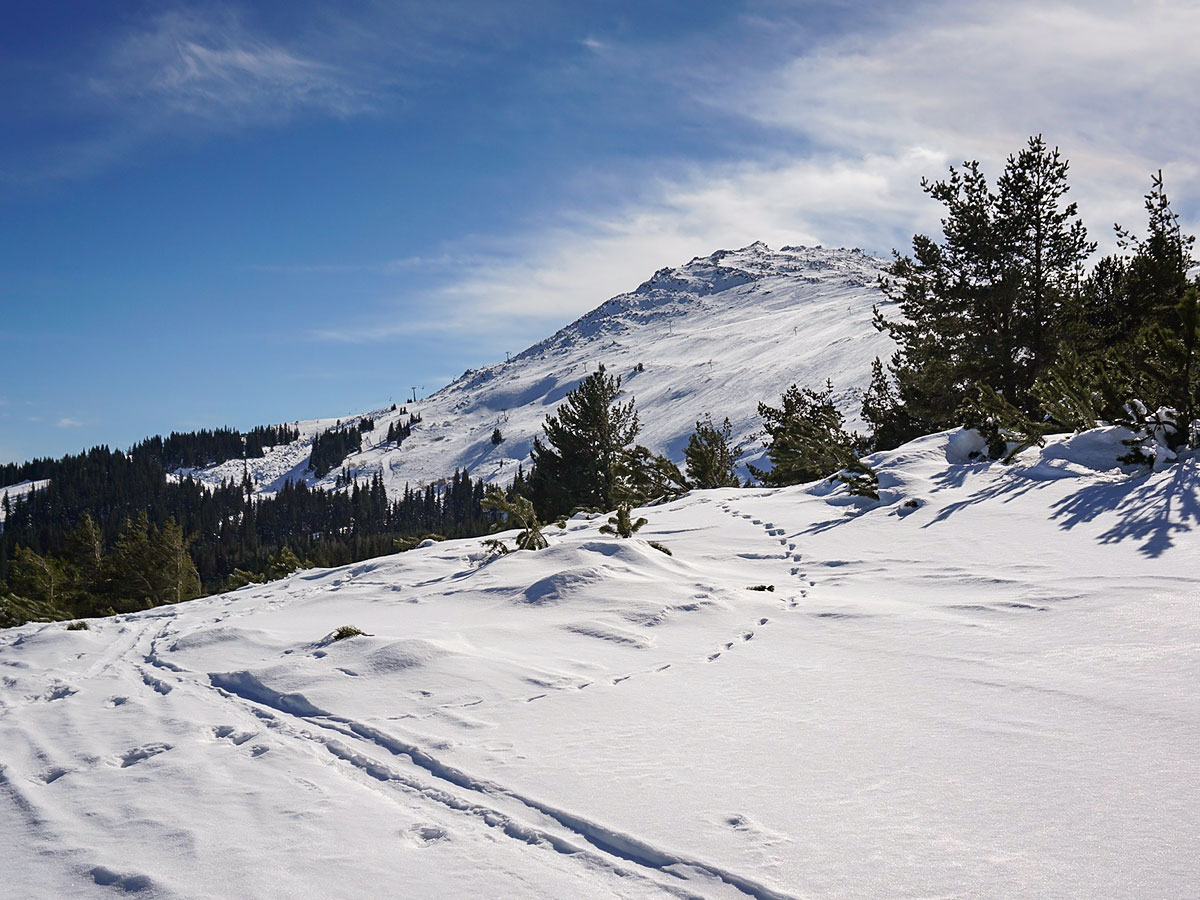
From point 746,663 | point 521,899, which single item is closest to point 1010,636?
point 746,663

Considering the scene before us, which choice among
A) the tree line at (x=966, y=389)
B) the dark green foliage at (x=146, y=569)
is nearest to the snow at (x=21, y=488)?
the dark green foliage at (x=146, y=569)

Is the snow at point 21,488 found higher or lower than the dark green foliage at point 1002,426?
higher

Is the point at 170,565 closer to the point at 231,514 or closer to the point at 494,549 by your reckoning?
the point at 494,549

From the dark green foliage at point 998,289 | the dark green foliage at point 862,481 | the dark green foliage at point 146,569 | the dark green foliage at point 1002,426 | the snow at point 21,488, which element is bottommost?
the dark green foliage at point 146,569

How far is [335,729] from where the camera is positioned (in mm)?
4246

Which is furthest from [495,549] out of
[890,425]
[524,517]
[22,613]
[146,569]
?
[146,569]

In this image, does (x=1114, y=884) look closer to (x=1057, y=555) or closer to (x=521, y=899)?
(x=521, y=899)

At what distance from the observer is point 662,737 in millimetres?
3814

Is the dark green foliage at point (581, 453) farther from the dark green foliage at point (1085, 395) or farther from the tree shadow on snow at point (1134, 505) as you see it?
the tree shadow on snow at point (1134, 505)

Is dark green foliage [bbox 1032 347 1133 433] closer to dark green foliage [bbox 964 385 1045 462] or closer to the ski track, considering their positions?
dark green foliage [bbox 964 385 1045 462]

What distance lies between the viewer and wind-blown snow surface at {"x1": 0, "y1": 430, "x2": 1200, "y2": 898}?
8.80 ft

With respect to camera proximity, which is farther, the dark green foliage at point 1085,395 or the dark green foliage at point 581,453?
the dark green foliage at point 581,453

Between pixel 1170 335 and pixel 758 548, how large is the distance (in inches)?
226

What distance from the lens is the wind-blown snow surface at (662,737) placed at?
8.80ft
